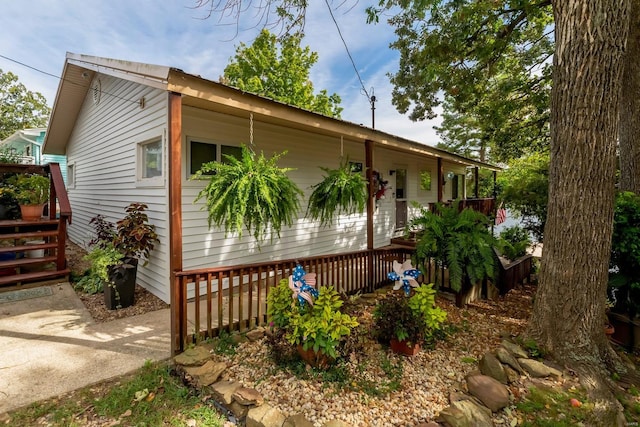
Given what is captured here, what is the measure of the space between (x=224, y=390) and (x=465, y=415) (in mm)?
1803

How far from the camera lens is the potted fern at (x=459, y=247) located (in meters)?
3.96

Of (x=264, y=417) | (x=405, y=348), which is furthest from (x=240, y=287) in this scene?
(x=405, y=348)

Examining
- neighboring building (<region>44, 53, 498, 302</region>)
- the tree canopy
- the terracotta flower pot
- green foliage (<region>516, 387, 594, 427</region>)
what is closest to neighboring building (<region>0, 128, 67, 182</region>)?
neighboring building (<region>44, 53, 498, 302</region>)

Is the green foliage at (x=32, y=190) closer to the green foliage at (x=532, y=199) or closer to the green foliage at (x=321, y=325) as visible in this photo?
the green foliage at (x=321, y=325)

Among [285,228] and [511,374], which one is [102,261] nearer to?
[285,228]

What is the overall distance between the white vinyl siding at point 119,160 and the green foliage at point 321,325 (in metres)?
2.71

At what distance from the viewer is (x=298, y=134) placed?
5980mm

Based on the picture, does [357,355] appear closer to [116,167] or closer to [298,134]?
[298,134]

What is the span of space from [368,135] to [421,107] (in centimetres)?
413

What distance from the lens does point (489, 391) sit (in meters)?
2.34

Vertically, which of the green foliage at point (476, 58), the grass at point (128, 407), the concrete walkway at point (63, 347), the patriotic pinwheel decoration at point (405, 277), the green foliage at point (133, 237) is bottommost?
the grass at point (128, 407)

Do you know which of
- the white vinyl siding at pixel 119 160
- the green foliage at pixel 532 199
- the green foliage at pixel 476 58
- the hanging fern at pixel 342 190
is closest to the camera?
the hanging fern at pixel 342 190

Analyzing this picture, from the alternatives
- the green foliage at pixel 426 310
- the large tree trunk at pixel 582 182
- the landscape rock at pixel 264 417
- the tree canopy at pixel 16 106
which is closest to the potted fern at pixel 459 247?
the large tree trunk at pixel 582 182

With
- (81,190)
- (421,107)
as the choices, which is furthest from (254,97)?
(81,190)
